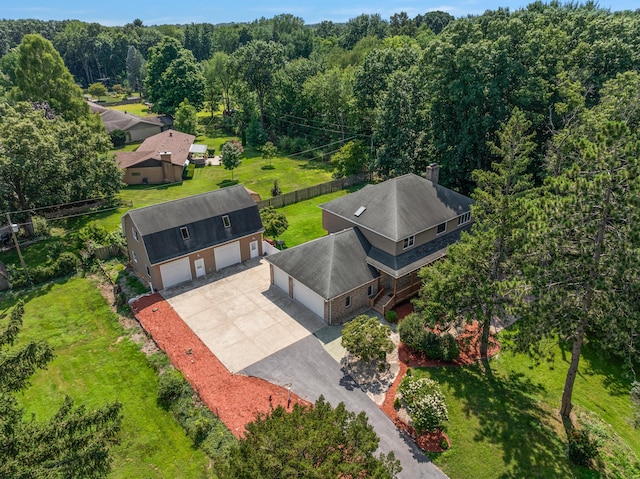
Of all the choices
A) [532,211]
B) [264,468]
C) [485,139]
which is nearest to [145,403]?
[264,468]

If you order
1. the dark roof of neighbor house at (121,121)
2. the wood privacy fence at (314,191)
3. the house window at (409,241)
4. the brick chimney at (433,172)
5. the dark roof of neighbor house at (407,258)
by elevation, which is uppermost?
the dark roof of neighbor house at (121,121)

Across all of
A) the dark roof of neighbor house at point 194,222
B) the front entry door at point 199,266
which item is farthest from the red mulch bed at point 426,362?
the front entry door at point 199,266

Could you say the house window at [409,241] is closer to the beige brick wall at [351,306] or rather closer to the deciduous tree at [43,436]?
the beige brick wall at [351,306]

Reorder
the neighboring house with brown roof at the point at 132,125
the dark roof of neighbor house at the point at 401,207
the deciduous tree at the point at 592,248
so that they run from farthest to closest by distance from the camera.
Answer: the neighboring house with brown roof at the point at 132,125 → the dark roof of neighbor house at the point at 401,207 → the deciduous tree at the point at 592,248

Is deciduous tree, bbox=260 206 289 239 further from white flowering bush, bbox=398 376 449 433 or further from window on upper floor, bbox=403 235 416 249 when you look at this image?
white flowering bush, bbox=398 376 449 433

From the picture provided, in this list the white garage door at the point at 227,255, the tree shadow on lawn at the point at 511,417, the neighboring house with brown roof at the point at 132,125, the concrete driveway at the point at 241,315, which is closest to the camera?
the tree shadow on lawn at the point at 511,417

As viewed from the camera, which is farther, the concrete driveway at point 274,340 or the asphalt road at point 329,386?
the concrete driveway at point 274,340

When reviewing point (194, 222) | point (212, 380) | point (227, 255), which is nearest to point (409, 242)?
point (227, 255)
